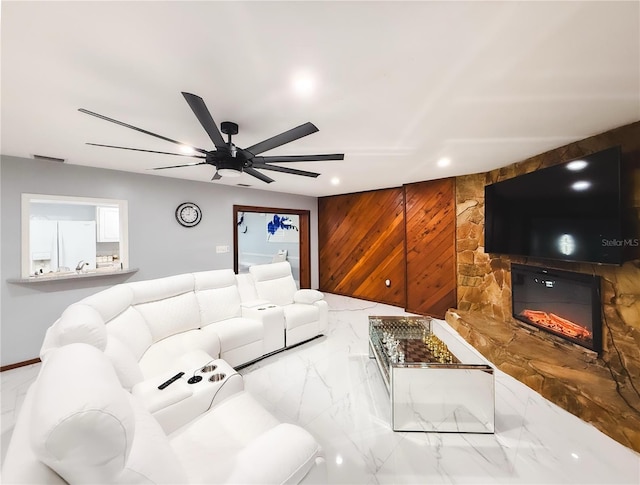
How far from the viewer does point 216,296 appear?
116 inches


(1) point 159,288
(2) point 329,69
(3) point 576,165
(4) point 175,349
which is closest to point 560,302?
(3) point 576,165

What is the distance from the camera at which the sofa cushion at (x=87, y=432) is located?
63cm

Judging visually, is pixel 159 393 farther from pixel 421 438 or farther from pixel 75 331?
pixel 421 438

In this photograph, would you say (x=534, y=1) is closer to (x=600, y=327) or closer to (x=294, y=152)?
(x=294, y=152)

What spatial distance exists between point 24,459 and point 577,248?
3654 millimetres

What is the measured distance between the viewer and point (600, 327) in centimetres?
229

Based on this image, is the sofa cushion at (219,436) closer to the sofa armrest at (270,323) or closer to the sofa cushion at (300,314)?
the sofa armrest at (270,323)

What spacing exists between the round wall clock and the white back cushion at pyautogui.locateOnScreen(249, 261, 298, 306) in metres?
1.43

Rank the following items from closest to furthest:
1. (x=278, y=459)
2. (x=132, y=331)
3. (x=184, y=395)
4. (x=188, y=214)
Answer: (x=278, y=459) → (x=184, y=395) → (x=132, y=331) → (x=188, y=214)

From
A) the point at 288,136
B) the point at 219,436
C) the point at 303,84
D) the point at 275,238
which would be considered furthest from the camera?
the point at 275,238

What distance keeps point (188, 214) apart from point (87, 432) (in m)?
3.91

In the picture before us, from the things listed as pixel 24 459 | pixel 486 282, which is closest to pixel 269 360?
pixel 24 459

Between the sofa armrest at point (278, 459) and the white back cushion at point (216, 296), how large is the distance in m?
2.01

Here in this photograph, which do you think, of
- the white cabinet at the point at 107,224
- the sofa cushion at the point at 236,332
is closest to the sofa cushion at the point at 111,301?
the sofa cushion at the point at 236,332
